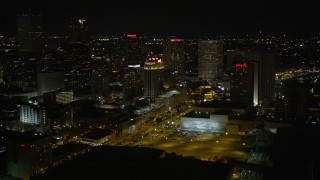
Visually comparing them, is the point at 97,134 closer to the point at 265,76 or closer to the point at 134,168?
the point at 134,168

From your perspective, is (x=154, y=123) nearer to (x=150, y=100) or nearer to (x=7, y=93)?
(x=150, y=100)

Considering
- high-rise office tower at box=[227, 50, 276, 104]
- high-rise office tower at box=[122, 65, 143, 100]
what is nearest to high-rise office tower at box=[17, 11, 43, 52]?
high-rise office tower at box=[122, 65, 143, 100]

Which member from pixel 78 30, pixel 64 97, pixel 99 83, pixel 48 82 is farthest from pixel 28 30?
pixel 64 97

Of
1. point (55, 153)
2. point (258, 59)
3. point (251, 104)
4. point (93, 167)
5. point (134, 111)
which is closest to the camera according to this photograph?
point (93, 167)

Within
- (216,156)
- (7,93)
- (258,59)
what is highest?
(258,59)

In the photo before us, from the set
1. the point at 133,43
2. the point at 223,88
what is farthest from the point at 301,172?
the point at 133,43

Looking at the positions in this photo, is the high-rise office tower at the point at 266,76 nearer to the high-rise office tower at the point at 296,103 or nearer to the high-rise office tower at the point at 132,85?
the high-rise office tower at the point at 296,103

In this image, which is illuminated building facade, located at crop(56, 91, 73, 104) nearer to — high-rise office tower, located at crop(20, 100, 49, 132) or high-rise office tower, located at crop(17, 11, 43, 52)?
high-rise office tower, located at crop(20, 100, 49, 132)
